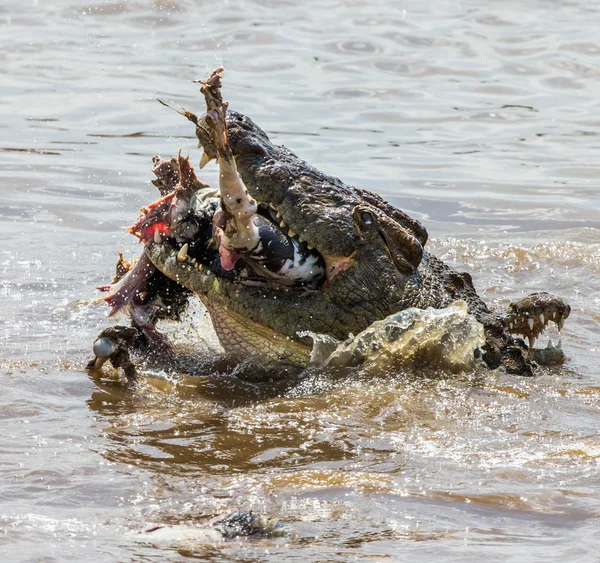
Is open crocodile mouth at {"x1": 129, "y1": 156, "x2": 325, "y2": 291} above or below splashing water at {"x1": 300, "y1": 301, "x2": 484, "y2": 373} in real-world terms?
above

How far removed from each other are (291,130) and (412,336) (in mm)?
7779

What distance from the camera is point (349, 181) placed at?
433 inches

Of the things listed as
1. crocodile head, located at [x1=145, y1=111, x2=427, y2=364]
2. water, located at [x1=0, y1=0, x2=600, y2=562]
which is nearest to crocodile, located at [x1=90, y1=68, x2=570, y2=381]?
crocodile head, located at [x1=145, y1=111, x2=427, y2=364]

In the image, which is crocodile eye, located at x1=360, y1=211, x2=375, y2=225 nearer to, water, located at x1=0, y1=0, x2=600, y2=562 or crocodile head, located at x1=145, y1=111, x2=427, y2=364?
crocodile head, located at x1=145, y1=111, x2=427, y2=364

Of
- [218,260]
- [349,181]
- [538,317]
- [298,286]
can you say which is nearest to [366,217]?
[298,286]

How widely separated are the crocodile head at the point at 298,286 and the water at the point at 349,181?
31 cm

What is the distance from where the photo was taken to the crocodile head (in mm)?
5379

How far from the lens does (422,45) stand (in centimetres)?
1753

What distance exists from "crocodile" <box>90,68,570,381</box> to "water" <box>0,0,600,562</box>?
281mm

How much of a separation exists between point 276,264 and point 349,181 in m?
5.78

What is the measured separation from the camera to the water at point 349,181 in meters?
3.80

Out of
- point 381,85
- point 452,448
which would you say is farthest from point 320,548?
point 381,85

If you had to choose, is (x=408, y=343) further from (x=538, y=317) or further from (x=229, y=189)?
(x=229, y=189)

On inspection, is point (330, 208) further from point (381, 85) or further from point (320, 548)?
point (381, 85)
